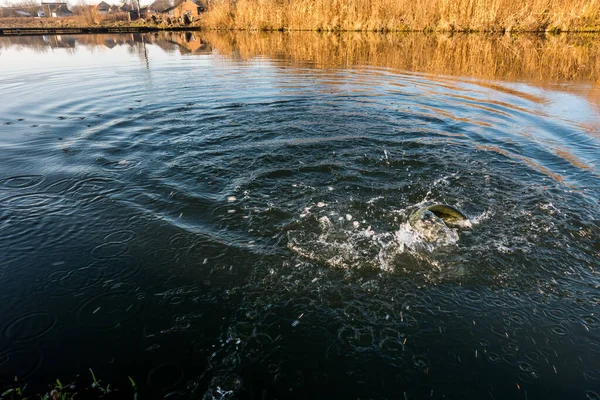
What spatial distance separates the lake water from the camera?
2859mm

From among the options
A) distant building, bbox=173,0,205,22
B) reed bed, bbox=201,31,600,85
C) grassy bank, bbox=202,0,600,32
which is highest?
distant building, bbox=173,0,205,22

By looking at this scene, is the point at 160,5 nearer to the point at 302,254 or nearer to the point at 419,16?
the point at 419,16

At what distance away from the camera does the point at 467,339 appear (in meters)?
3.08

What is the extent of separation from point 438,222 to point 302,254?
1967 mm

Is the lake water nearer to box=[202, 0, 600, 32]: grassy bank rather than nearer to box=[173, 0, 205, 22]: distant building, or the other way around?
box=[202, 0, 600, 32]: grassy bank

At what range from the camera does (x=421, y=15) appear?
32781 mm

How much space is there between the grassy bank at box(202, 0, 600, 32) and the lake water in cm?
2629

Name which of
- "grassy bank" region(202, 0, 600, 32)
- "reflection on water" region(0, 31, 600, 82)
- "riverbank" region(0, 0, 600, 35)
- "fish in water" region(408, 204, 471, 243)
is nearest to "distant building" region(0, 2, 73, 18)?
"riverbank" region(0, 0, 600, 35)

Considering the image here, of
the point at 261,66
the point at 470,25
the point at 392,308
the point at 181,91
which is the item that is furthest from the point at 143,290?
the point at 470,25

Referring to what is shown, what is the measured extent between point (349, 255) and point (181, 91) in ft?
36.7

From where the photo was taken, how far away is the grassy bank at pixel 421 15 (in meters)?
28.0

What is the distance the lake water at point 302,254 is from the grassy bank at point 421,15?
26.3 metres

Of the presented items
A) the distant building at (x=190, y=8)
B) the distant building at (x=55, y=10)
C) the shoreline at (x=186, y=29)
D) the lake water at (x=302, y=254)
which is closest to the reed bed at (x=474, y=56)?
the shoreline at (x=186, y=29)

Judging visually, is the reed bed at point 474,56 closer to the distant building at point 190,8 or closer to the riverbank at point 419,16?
the riverbank at point 419,16
